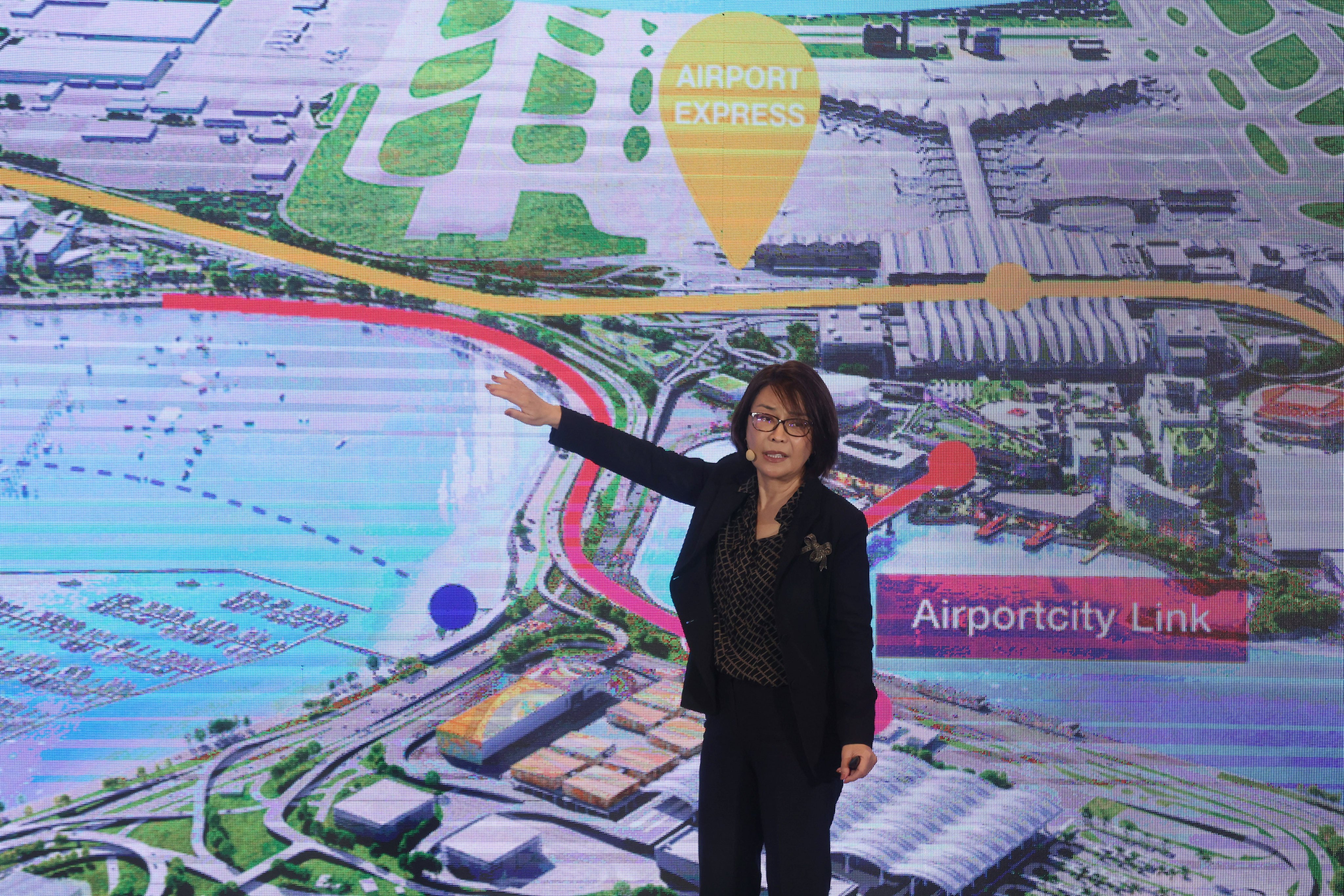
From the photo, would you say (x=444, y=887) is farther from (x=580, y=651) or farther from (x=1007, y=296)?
(x=1007, y=296)

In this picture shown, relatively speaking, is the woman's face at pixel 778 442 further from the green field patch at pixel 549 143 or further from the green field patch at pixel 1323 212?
the green field patch at pixel 1323 212

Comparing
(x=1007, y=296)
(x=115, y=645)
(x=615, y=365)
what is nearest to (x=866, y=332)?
(x=1007, y=296)

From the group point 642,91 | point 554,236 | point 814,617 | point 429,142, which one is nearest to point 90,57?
point 429,142

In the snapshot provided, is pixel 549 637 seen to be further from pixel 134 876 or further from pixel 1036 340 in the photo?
pixel 1036 340

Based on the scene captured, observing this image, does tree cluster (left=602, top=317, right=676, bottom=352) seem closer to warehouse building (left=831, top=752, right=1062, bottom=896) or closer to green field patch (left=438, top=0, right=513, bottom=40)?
green field patch (left=438, top=0, right=513, bottom=40)

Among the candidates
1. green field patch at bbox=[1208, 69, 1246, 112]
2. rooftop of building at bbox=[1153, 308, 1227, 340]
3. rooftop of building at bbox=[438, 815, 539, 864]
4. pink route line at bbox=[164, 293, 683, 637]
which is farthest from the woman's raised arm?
green field patch at bbox=[1208, 69, 1246, 112]
